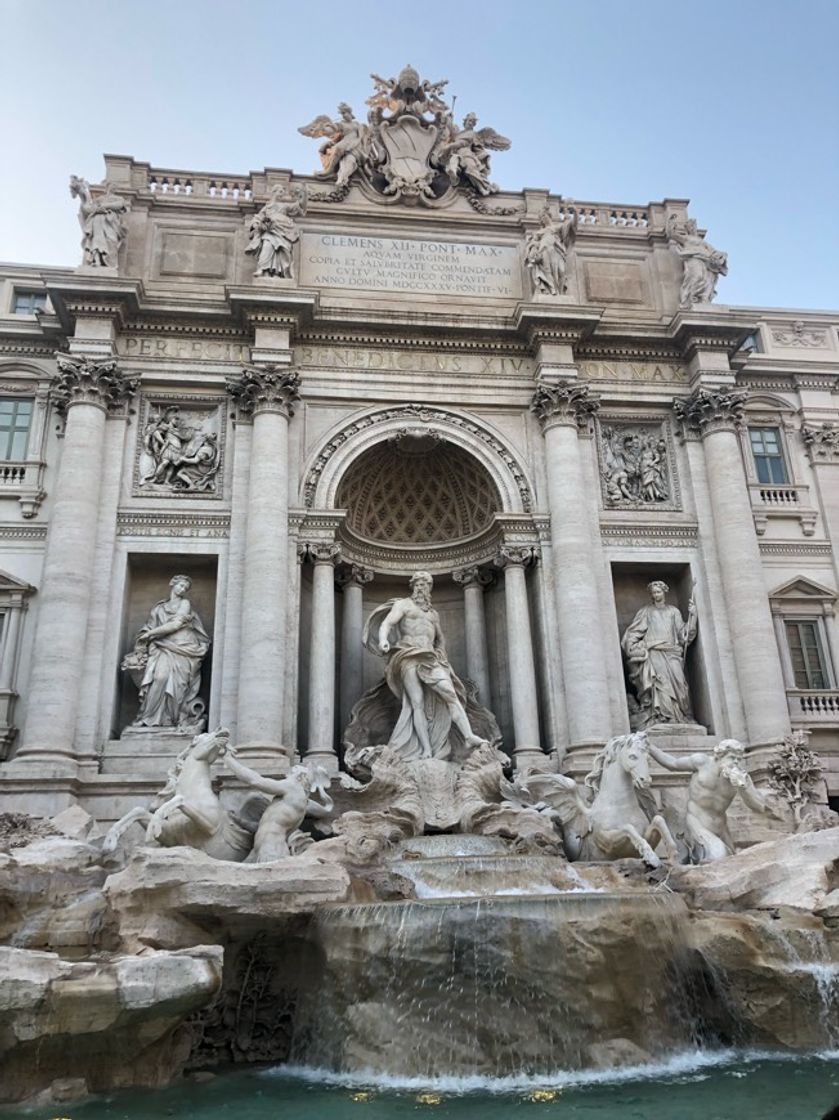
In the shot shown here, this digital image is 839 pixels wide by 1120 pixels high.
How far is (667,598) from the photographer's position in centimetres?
2009

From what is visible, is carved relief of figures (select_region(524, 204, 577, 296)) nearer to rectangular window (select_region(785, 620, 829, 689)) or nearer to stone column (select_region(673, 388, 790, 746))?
stone column (select_region(673, 388, 790, 746))

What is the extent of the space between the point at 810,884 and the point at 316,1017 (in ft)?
18.9

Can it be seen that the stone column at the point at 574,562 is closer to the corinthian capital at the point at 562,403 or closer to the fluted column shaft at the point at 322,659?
the corinthian capital at the point at 562,403

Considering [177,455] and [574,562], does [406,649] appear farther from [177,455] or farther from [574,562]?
[177,455]

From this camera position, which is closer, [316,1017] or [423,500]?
[316,1017]

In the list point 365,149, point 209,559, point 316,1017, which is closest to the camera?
point 316,1017

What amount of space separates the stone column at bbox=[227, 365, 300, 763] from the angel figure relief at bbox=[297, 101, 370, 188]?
239 inches

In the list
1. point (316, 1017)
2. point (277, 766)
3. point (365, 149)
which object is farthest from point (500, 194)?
point (316, 1017)

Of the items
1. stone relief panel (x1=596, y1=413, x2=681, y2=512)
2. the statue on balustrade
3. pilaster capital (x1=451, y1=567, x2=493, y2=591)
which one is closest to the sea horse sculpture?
pilaster capital (x1=451, y1=567, x2=493, y2=591)

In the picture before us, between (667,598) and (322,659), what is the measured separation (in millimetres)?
7883

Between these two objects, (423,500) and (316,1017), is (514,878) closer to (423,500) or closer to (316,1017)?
(316,1017)

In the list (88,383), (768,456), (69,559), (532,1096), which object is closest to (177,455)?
(88,383)

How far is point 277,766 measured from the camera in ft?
52.2

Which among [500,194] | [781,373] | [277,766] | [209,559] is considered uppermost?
[500,194]
